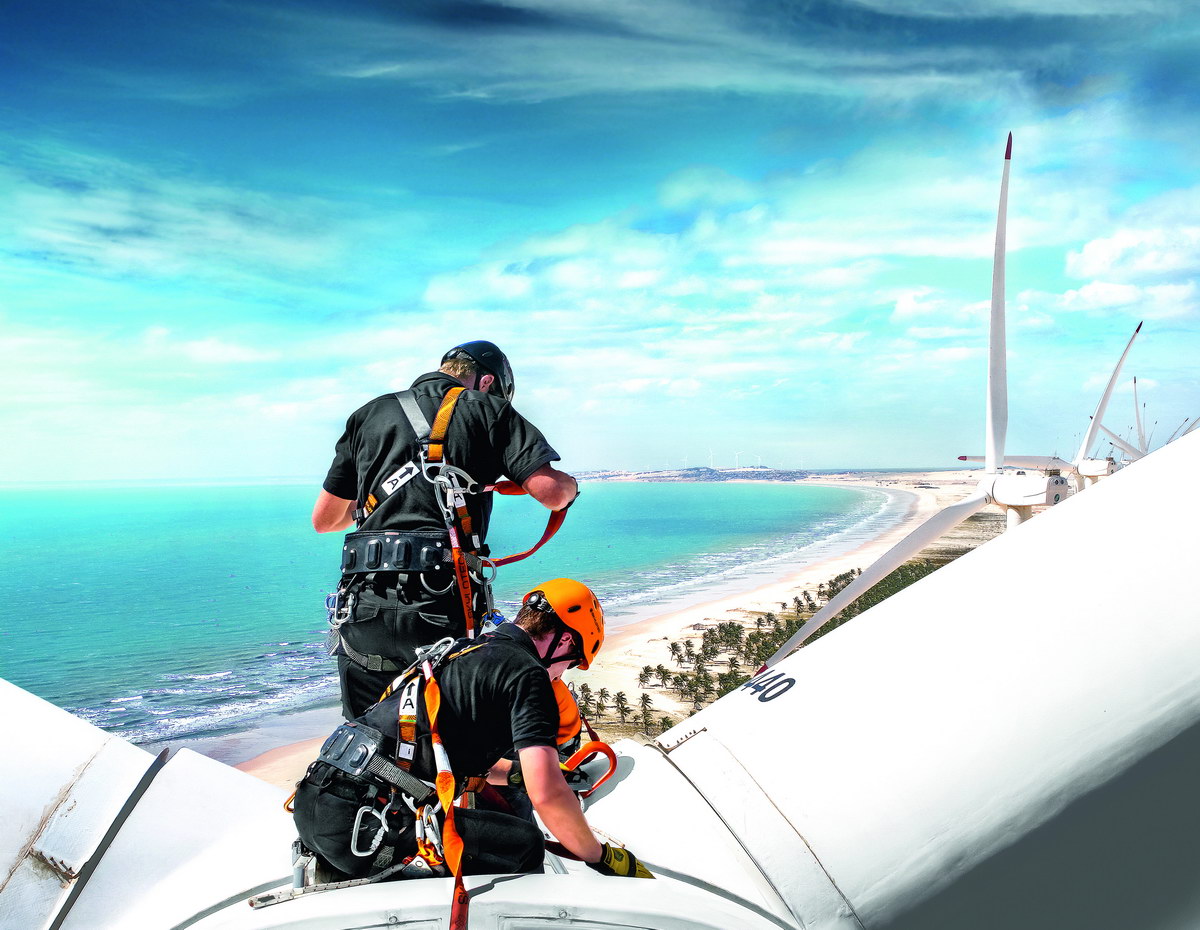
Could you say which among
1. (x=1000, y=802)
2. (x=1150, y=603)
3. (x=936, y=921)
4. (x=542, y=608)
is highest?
(x=542, y=608)

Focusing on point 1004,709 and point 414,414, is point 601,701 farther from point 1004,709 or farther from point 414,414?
point 1004,709

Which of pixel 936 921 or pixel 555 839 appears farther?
pixel 555 839

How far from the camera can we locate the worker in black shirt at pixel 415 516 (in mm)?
3650

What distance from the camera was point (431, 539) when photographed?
12.0 feet

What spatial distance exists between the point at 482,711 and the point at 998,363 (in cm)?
2229

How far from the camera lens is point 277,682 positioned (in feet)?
112

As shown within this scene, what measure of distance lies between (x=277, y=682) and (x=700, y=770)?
35.4m

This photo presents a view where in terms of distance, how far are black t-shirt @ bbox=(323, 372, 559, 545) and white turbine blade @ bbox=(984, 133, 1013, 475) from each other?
20.4 m

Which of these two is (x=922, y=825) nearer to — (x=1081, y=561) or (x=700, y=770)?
(x=700, y=770)

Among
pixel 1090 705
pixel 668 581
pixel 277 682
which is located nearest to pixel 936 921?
pixel 1090 705

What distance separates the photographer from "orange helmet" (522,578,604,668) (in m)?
3.14

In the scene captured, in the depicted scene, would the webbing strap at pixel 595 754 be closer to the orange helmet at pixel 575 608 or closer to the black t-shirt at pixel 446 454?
the orange helmet at pixel 575 608

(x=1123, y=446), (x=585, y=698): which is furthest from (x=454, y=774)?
(x=1123, y=446)

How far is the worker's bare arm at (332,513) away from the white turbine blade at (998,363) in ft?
Result: 67.2
